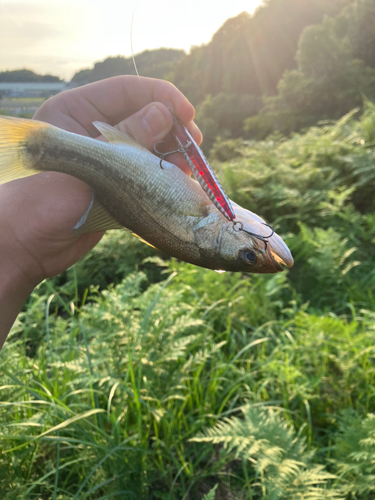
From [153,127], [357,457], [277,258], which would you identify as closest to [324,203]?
[357,457]

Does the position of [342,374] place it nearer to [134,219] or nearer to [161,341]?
[161,341]

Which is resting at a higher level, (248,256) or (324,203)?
(248,256)

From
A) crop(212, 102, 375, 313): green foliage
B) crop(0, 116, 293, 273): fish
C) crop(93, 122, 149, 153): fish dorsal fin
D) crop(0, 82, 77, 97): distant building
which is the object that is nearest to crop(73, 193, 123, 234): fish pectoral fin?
crop(0, 116, 293, 273): fish

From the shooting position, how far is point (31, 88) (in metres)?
1.73

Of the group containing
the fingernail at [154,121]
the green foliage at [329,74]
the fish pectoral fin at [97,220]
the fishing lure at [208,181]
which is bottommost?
the fish pectoral fin at [97,220]

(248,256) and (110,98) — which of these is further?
(110,98)

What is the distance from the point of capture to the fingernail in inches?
58.7

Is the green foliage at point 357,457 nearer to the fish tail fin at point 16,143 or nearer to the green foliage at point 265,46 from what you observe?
the fish tail fin at point 16,143

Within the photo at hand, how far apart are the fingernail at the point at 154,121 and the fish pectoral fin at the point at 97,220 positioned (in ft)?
1.33

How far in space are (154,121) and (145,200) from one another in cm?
43

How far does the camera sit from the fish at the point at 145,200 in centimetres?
120

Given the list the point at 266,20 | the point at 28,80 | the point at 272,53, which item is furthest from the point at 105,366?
the point at 266,20

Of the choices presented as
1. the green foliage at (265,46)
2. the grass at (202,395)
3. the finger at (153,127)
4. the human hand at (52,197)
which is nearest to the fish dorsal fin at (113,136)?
Answer: the finger at (153,127)

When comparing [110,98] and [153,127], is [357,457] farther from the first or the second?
[110,98]
